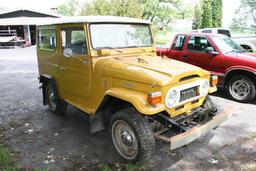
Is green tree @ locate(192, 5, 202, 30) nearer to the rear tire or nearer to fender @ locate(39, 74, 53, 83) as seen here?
fender @ locate(39, 74, 53, 83)

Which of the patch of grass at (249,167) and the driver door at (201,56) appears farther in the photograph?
the driver door at (201,56)

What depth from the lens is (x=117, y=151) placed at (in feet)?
14.3

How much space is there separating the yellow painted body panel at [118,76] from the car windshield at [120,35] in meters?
0.11

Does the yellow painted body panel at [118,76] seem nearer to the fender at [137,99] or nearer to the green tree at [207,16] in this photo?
the fender at [137,99]

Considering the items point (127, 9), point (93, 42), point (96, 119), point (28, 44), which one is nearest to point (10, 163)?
point (96, 119)

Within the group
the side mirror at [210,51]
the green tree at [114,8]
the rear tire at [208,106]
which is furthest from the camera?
the green tree at [114,8]

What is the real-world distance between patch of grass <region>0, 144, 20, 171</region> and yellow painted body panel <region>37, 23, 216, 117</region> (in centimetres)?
144

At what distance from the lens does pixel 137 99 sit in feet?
12.2

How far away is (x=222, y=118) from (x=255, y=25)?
110ft

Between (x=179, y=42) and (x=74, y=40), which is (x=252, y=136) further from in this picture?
(x=179, y=42)

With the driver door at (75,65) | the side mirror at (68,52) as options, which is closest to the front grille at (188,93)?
the driver door at (75,65)

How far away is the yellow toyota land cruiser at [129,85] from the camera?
3797 mm

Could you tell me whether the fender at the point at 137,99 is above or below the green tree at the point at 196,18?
below

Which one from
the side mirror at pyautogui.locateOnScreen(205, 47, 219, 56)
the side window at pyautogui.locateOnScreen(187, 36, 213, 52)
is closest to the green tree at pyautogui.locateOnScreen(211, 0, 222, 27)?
the side window at pyautogui.locateOnScreen(187, 36, 213, 52)
